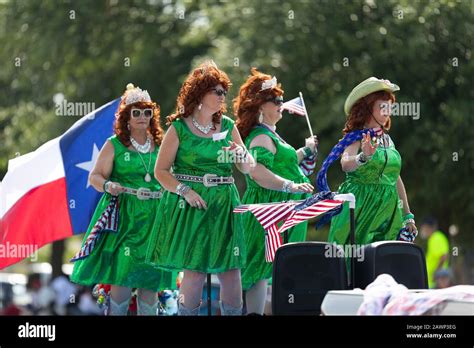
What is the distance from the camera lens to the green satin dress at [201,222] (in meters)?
7.97

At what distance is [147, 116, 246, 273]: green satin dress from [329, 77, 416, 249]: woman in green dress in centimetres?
84

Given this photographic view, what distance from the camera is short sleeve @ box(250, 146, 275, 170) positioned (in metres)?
8.98

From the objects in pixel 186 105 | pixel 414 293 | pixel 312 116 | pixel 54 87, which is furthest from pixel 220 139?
pixel 54 87

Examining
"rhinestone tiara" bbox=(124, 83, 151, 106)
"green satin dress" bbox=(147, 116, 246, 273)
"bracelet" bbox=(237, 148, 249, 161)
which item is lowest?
"green satin dress" bbox=(147, 116, 246, 273)

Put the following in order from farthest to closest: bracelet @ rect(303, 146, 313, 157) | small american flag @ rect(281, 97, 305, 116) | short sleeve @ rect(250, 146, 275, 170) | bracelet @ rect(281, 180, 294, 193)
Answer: small american flag @ rect(281, 97, 305, 116), bracelet @ rect(303, 146, 313, 157), short sleeve @ rect(250, 146, 275, 170), bracelet @ rect(281, 180, 294, 193)

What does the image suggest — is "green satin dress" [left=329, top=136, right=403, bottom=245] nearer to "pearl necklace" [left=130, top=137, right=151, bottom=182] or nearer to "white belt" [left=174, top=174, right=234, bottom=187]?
"white belt" [left=174, top=174, right=234, bottom=187]

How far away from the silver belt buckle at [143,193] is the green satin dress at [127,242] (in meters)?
0.04

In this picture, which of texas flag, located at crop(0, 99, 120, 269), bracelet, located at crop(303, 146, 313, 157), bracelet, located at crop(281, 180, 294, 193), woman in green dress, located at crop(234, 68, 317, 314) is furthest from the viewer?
texas flag, located at crop(0, 99, 120, 269)

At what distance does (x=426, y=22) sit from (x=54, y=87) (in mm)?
7046

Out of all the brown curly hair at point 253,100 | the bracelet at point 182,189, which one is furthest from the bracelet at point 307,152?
the bracelet at point 182,189

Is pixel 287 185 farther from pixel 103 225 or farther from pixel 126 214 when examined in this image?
pixel 103 225

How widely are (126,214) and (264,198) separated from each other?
1.01 metres

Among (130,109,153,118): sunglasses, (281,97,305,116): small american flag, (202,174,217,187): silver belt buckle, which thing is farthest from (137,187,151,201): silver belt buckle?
(281,97,305,116): small american flag

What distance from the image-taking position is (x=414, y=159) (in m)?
17.0
